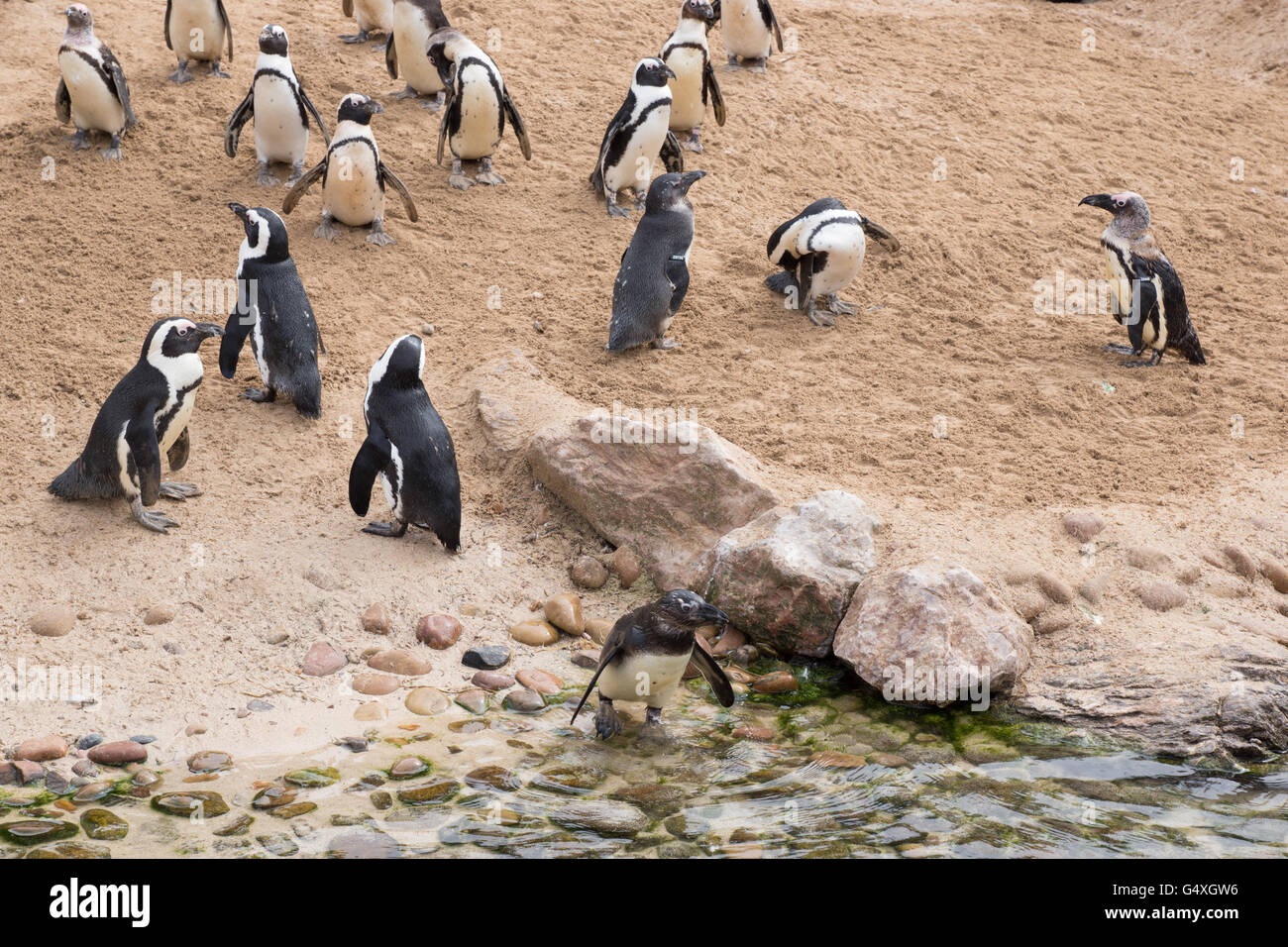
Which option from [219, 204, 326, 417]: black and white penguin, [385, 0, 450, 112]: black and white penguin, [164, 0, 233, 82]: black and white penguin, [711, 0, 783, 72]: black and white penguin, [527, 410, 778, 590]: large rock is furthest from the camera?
[711, 0, 783, 72]: black and white penguin

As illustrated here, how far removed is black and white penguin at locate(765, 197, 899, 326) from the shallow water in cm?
322

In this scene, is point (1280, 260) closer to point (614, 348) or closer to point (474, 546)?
point (614, 348)

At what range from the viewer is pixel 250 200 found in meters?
7.70

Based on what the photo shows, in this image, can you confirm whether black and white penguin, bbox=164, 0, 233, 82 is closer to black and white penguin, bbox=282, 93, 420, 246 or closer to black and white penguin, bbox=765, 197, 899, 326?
black and white penguin, bbox=282, 93, 420, 246

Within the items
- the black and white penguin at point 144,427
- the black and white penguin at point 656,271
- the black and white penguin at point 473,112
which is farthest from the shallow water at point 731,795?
the black and white penguin at point 473,112

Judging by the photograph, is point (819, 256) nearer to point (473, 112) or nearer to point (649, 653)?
point (473, 112)

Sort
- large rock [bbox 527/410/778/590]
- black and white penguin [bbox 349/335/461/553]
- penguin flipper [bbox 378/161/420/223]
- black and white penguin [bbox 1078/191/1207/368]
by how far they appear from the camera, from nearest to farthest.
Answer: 1. black and white penguin [bbox 349/335/461/553]
2. large rock [bbox 527/410/778/590]
3. black and white penguin [bbox 1078/191/1207/368]
4. penguin flipper [bbox 378/161/420/223]

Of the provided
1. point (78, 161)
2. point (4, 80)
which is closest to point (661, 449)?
point (78, 161)

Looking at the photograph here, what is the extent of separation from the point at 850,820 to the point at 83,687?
270 centimetres

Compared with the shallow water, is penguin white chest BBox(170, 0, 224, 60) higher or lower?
higher

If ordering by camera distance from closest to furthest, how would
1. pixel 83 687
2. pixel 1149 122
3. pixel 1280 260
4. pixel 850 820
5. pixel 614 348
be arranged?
1. pixel 850 820
2. pixel 83 687
3. pixel 614 348
4. pixel 1280 260
5. pixel 1149 122

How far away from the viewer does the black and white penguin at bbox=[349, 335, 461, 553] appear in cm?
530

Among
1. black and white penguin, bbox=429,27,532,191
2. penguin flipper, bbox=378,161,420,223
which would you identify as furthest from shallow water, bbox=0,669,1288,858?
black and white penguin, bbox=429,27,532,191

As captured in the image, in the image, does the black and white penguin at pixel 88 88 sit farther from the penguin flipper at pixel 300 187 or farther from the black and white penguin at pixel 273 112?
the penguin flipper at pixel 300 187
